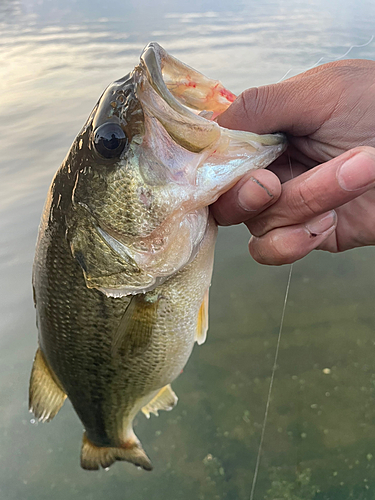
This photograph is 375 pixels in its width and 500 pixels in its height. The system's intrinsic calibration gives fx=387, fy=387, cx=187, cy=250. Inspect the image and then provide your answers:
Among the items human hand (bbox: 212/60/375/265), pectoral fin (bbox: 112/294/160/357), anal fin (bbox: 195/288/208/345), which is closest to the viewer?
human hand (bbox: 212/60/375/265)

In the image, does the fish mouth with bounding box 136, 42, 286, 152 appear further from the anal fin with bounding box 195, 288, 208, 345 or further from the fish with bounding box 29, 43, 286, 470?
the anal fin with bounding box 195, 288, 208, 345

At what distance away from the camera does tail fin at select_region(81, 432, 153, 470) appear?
2020mm

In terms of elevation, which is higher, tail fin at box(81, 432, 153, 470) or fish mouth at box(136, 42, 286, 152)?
fish mouth at box(136, 42, 286, 152)

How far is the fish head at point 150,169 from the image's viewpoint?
1.18 m

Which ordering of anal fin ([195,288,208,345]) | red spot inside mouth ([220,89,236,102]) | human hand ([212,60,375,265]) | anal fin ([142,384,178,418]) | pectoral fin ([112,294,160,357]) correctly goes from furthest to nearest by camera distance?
1. anal fin ([142,384,178,418])
2. anal fin ([195,288,208,345])
3. pectoral fin ([112,294,160,357])
4. red spot inside mouth ([220,89,236,102])
5. human hand ([212,60,375,265])

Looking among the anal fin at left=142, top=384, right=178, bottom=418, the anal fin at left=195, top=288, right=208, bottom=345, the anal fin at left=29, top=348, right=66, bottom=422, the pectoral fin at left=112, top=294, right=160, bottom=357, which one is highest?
the pectoral fin at left=112, top=294, right=160, bottom=357

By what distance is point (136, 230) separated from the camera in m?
1.30

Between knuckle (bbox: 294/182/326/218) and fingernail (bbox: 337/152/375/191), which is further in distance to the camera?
knuckle (bbox: 294/182/326/218)

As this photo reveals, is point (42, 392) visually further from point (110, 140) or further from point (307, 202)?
A: point (307, 202)

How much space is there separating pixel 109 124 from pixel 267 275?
2450 mm

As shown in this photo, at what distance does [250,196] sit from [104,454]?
1580 mm

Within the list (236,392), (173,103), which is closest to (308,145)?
(173,103)

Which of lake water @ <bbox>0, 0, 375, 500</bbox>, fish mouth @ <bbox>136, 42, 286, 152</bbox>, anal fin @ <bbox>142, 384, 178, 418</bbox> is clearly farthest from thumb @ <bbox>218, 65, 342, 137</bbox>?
anal fin @ <bbox>142, 384, 178, 418</bbox>

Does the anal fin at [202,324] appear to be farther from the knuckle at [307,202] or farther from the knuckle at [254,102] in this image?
the knuckle at [254,102]
